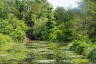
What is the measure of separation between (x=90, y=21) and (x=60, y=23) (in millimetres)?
33736

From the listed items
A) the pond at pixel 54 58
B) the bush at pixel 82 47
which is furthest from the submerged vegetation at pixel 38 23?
the pond at pixel 54 58

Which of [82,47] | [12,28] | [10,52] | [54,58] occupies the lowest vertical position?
[10,52]

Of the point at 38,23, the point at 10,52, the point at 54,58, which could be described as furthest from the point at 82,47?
the point at 38,23

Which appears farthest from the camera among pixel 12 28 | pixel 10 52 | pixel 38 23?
pixel 38 23

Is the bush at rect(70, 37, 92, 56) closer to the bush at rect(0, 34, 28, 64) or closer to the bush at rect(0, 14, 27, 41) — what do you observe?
the bush at rect(0, 34, 28, 64)

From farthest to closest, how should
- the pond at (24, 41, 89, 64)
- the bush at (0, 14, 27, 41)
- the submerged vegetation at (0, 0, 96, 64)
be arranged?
the bush at (0, 14, 27, 41) < the submerged vegetation at (0, 0, 96, 64) < the pond at (24, 41, 89, 64)

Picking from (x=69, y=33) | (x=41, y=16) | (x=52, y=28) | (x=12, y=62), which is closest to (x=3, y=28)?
(x=69, y=33)

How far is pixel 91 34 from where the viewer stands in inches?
1495

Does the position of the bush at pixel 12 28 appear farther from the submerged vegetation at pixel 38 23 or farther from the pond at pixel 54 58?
the pond at pixel 54 58

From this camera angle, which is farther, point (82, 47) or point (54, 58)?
point (82, 47)

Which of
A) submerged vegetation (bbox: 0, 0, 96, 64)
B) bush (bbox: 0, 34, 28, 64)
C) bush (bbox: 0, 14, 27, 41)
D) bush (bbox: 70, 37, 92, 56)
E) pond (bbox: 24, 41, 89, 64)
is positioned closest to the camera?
pond (bbox: 24, 41, 89, 64)

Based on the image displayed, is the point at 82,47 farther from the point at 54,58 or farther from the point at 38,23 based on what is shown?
→ the point at 38,23

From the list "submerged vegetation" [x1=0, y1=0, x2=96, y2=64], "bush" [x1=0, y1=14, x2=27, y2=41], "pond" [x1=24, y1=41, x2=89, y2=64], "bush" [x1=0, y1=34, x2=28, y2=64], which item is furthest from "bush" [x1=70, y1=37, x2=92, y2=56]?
"bush" [x1=0, y1=14, x2=27, y2=41]

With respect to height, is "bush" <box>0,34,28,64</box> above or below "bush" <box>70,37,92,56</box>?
below
